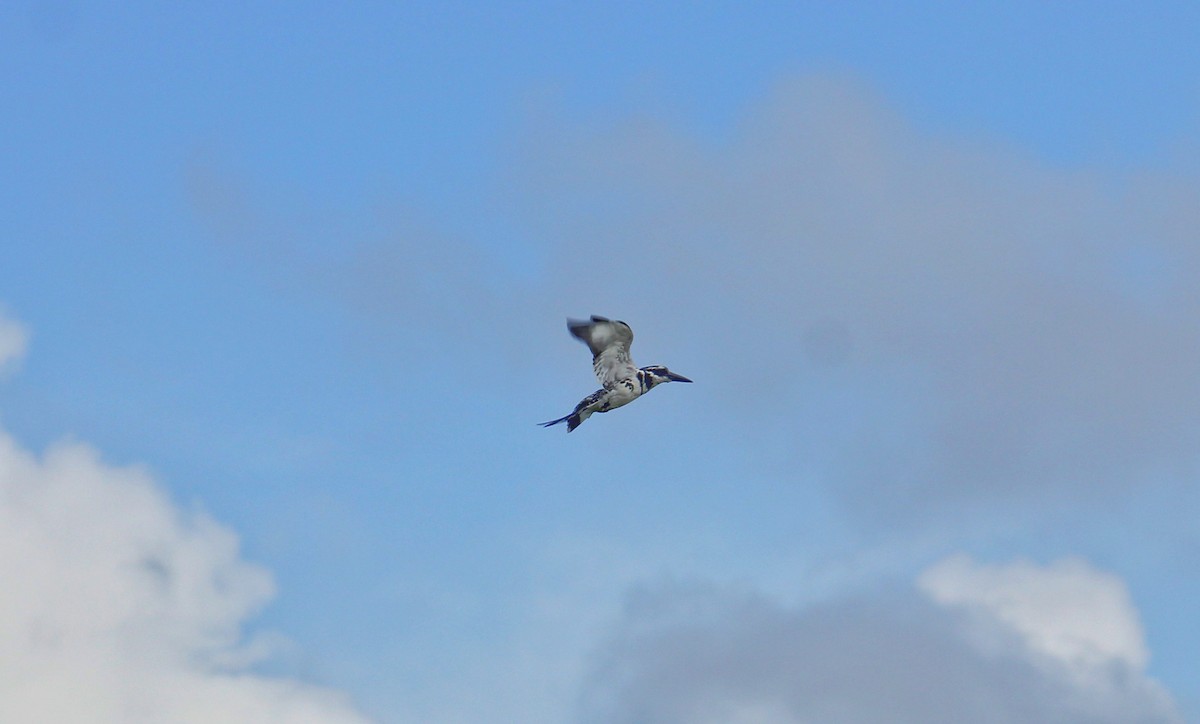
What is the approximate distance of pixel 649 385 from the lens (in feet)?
158

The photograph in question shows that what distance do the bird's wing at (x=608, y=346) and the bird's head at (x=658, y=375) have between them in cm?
78

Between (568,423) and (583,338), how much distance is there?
3.51m

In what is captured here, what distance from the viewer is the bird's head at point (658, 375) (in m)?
48.3

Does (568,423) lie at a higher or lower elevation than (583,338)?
lower

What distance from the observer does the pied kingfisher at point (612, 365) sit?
4656 centimetres

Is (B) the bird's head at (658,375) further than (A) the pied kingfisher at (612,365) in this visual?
Yes

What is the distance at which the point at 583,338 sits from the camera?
156 ft

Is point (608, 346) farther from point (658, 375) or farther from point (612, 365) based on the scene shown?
point (658, 375)

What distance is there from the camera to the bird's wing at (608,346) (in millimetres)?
47094

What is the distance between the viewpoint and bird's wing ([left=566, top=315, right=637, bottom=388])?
4709cm

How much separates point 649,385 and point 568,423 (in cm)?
393

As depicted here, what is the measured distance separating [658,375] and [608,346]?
244 cm

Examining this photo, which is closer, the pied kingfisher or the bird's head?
the pied kingfisher

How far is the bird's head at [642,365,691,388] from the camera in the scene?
4834 centimetres
